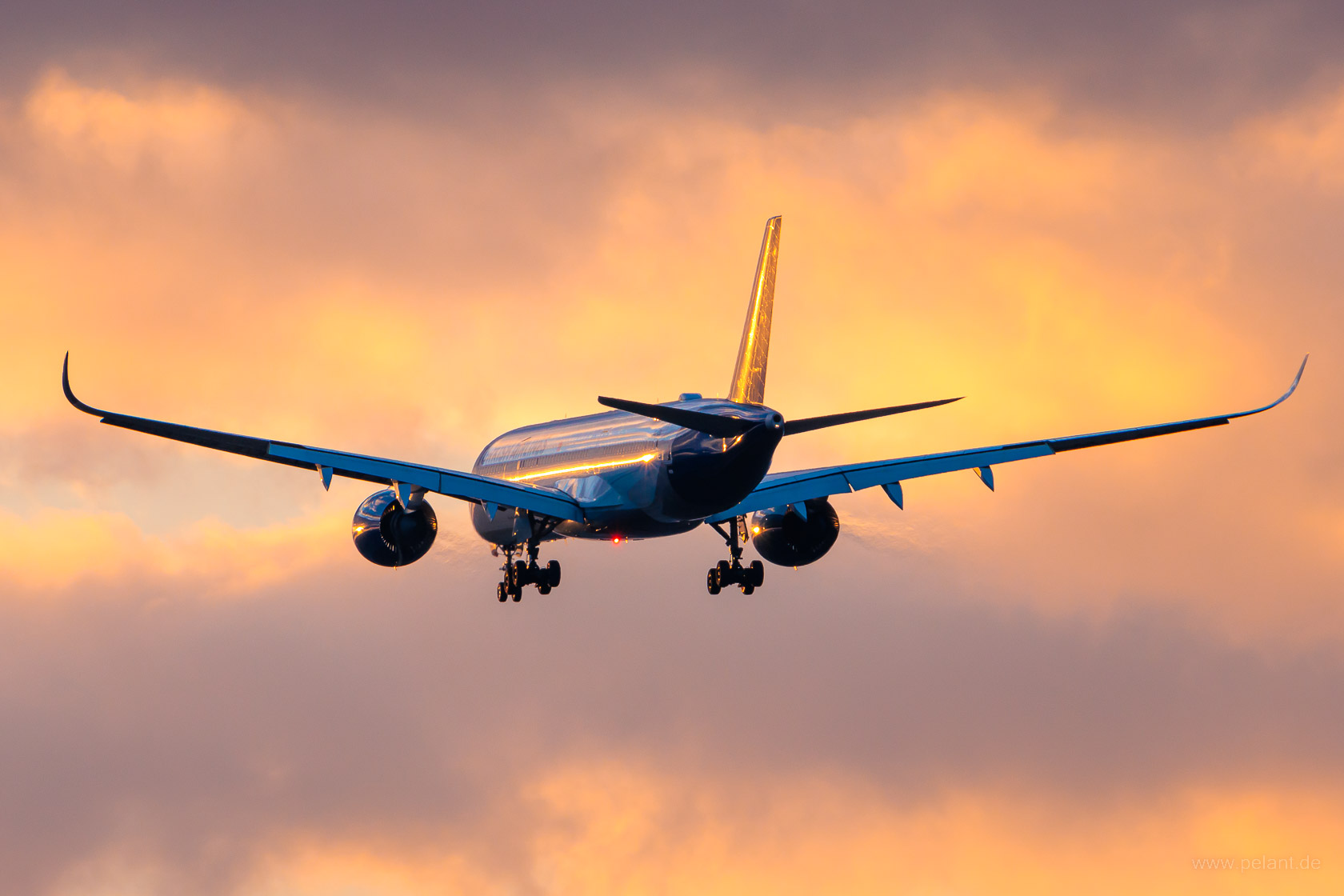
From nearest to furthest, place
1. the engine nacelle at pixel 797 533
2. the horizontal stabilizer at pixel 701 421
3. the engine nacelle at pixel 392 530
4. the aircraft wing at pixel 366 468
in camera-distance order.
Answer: the aircraft wing at pixel 366 468, the horizontal stabilizer at pixel 701 421, the engine nacelle at pixel 392 530, the engine nacelle at pixel 797 533

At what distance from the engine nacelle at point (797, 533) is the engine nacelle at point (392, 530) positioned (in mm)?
10212

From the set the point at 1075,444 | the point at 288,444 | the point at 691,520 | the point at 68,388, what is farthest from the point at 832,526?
the point at 68,388

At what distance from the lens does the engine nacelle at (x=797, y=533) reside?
50750mm

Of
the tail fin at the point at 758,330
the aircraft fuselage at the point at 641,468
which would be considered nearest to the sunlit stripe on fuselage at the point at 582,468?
the aircraft fuselage at the point at 641,468

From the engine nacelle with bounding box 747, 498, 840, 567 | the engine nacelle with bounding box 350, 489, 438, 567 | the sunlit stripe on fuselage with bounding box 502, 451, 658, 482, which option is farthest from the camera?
the engine nacelle with bounding box 747, 498, 840, 567

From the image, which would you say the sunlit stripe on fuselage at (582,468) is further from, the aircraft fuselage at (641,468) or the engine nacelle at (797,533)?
the engine nacelle at (797,533)

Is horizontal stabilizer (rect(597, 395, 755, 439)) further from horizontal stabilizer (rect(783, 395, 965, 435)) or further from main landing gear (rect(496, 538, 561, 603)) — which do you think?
main landing gear (rect(496, 538, 561, 603))

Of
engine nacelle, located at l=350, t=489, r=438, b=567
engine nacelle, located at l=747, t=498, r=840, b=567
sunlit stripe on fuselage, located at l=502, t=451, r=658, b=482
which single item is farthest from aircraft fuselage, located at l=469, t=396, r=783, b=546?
engine nacelle, located at l=350, t=489, r=438, b=567

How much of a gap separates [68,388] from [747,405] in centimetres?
1667

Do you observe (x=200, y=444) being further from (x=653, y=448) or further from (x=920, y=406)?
(x=920, y=406)

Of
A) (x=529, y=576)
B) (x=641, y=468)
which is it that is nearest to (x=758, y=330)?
(x=641, y=468)

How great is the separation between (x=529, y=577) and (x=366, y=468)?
33.3ft

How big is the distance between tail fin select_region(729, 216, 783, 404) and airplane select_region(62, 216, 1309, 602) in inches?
1.7

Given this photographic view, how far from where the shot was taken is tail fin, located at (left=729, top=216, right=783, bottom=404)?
1864 inches
